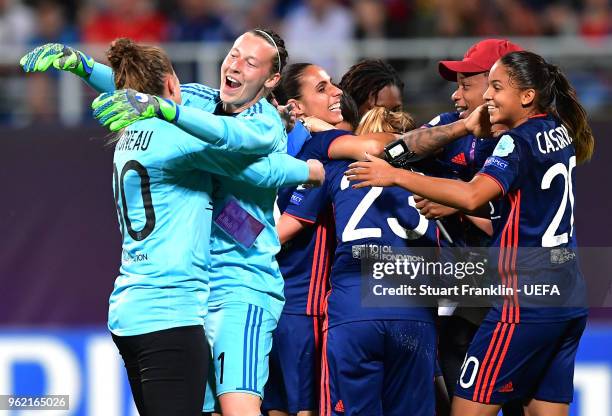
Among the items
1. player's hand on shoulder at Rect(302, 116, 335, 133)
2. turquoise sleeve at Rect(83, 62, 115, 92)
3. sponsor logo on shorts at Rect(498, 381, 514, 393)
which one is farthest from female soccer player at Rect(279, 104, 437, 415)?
turquoise sleeve at Rect(83, 62, 115, 92)

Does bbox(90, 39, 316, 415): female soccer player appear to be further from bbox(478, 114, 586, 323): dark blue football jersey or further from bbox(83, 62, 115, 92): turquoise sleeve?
bbox(478, 114, 586, 323): dark blue football jersey

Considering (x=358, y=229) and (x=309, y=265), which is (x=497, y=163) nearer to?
(x=358, y=229)

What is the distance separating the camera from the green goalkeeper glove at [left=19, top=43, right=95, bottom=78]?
4355 mm

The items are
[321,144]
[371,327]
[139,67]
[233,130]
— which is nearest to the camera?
[233,130]

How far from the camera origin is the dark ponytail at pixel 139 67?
3977 millimetres

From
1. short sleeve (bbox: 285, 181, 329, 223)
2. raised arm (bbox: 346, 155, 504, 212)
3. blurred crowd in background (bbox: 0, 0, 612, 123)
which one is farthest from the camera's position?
blurred crowd in background (bbox: 0, 0, 612, 123)

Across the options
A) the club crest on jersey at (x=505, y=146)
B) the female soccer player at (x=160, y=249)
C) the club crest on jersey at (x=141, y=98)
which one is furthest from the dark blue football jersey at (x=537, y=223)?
the club crest on jersey at (x=141, y=98)

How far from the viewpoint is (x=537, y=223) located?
175 inches

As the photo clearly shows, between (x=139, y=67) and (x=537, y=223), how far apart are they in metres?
1.74

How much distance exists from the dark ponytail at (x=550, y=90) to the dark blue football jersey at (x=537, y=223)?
0.13 metres

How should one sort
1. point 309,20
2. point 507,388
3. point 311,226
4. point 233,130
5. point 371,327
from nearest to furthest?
point 233,130
point 507,388
point 371,327
point 311,226
point 309,20

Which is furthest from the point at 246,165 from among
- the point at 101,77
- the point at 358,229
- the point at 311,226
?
the point at 311,226

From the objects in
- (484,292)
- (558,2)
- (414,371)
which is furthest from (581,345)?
(558,2)

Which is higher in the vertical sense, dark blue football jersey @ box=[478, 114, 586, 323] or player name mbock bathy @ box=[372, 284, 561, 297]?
dark blue football jersey @ box=[478, 114, 586, 323]
